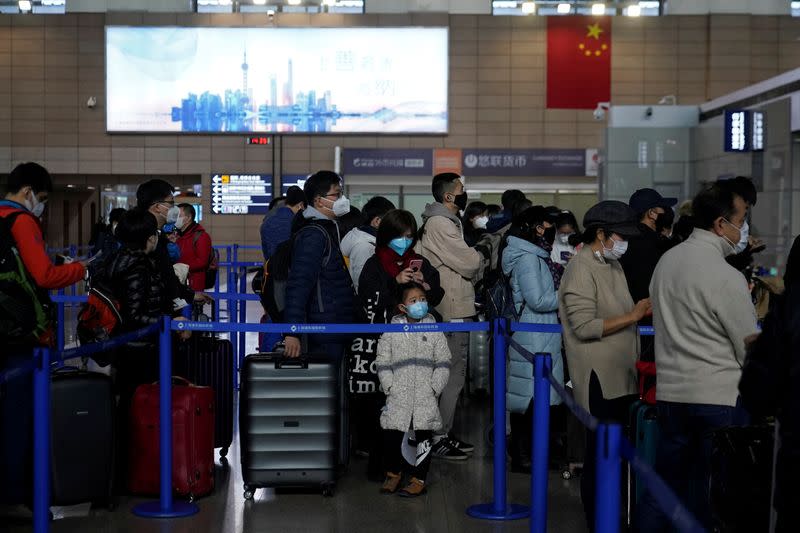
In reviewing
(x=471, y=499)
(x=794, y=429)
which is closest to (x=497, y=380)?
(x=471, y=499)

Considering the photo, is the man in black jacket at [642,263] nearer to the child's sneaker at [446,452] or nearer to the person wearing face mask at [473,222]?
the child's sneaker at [446,452]

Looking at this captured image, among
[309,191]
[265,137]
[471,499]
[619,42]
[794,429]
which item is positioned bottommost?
[471,499]

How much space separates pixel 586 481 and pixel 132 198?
2886cm

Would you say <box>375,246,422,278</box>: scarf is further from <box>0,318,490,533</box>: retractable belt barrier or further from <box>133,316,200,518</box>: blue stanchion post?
<box>133,316,200,518</box>: blue stanchion post

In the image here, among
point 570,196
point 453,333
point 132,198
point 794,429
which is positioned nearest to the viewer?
point 794,429

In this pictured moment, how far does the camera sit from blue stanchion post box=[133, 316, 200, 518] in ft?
19.4

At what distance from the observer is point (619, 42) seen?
28828mm

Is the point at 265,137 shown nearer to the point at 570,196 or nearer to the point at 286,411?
the point at 570,196

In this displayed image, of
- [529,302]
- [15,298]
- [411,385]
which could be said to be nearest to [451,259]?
[529,302]

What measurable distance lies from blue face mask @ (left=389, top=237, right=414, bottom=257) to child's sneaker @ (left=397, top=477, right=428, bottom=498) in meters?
1.30

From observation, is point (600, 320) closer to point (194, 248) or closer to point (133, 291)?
point (133, 291)

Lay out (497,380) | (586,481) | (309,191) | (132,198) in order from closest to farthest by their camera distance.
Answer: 1. (586,481)
2. (497,380)
3. (309,191)
4. (132,198)

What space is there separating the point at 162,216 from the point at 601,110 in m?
20.3

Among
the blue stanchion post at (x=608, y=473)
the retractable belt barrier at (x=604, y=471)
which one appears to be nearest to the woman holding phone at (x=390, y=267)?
the retractable belt barrier at (x=604, y=471)
